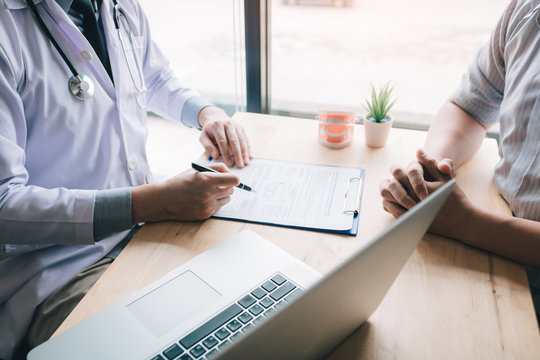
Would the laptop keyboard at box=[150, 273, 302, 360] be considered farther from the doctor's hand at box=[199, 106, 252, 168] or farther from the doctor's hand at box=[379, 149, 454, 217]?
the doctor's hand at box=[199, 106, 252, 168]

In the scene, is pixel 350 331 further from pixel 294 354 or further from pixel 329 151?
pixel 329 151

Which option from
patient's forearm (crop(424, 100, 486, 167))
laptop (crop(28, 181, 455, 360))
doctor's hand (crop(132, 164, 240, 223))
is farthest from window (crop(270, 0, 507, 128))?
laptop (crop(28, 181, 455, 360))

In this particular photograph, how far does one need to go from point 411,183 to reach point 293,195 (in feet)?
0.89

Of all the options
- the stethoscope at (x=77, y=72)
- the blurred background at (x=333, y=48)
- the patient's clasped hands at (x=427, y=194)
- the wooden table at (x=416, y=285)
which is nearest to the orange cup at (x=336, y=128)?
the wooden table at (x=416, y=285)

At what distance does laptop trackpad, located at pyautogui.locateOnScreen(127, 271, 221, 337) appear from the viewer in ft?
1.93

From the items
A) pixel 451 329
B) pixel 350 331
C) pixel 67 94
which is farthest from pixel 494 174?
pixel 67 94

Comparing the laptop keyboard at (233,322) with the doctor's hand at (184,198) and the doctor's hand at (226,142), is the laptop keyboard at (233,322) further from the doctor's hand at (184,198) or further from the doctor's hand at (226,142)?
the doctor's hand at (226,142)

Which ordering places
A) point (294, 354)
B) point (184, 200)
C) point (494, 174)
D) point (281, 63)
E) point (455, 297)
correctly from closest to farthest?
1. point (294, 354)
2. point (455, 297)
3. point (184, 200)
4. point (494, 174)
5. point (281, 63)

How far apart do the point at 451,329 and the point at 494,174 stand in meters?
0.56

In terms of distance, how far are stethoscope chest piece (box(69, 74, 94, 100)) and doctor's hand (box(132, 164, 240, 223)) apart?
263mm

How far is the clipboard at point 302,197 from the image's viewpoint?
823 millimetres

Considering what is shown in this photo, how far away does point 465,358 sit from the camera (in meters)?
0.55

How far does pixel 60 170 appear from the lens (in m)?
0.87

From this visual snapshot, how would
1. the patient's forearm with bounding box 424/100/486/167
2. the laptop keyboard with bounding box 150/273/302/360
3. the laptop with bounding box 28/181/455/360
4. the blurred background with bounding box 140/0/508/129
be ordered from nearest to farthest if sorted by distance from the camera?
the laptop with bounding box 28/181/455/360
the laptop keyboard with bounding box 150/273/302/360
the patient's forearm with bounding box 424/100/486/167
the blurred background with bounding box 140/0/508/129
